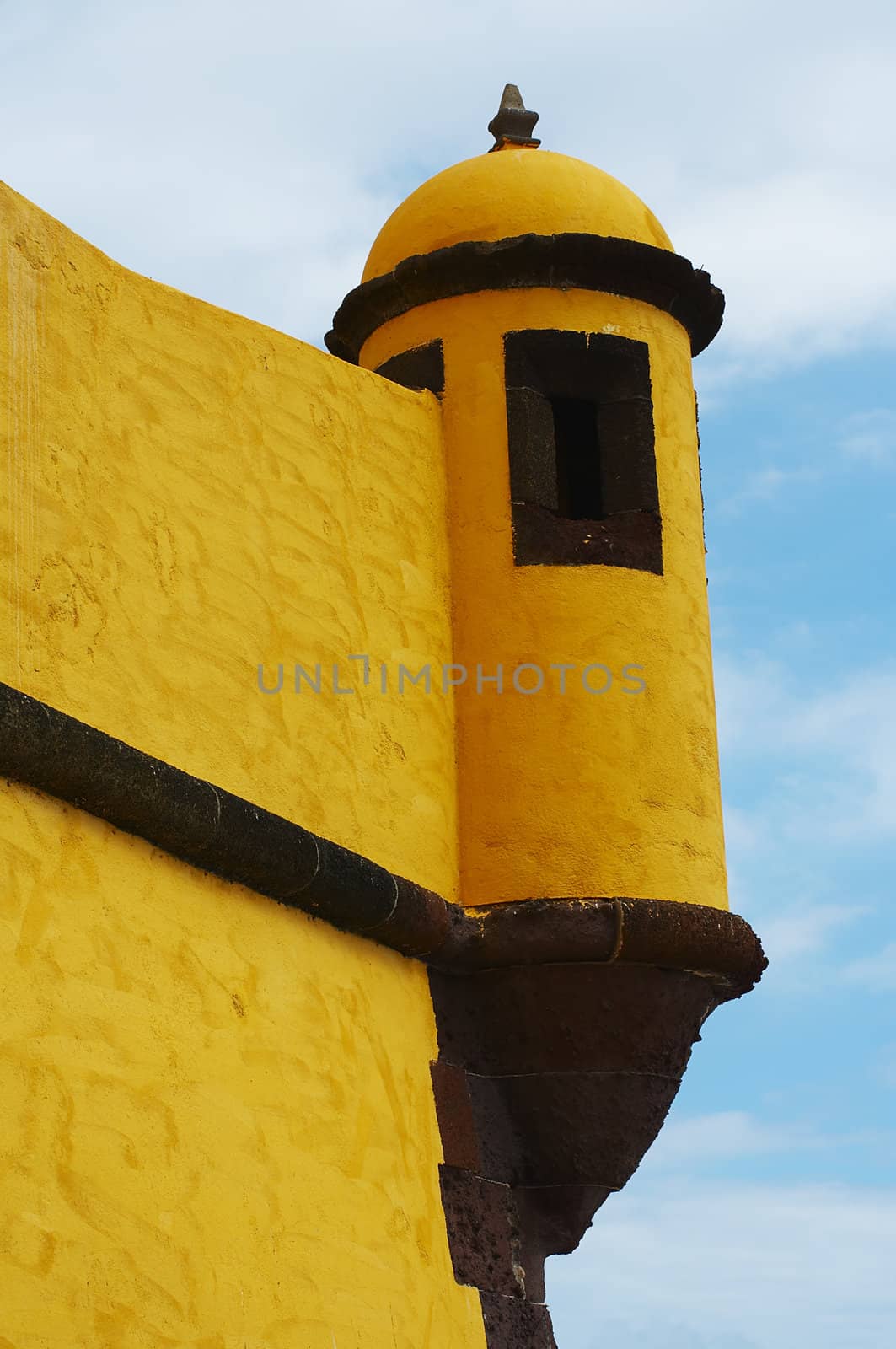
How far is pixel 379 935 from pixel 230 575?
106 cm

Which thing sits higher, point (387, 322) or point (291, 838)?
point (387, 322)

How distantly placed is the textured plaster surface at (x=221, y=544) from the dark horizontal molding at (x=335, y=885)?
0.13 m

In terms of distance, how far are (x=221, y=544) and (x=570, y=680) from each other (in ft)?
4.34

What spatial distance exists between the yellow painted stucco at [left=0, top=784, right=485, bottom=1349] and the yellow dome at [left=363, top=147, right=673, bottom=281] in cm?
255

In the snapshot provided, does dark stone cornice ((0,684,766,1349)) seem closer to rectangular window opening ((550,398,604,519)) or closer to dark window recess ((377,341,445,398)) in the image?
rectangular window opening ((550,398,604,519))

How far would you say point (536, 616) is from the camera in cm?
602

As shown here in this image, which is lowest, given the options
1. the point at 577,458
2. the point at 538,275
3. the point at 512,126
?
the point at 577,458

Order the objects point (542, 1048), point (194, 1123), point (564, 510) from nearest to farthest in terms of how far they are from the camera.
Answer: point (194, 1123)
point (542, 1048)
point (564, 510)

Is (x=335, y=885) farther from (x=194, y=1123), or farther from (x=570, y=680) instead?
(x=570, y=680)

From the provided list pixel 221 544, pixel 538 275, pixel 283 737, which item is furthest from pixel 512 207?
pixel 283 737

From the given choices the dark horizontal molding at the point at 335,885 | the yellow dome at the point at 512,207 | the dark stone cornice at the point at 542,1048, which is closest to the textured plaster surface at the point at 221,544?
the dark horizontal molding at the point at 335,885

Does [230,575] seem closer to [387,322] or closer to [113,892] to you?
[113,892]

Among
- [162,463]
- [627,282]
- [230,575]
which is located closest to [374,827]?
[230,575]

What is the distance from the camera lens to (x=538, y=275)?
6.38m
